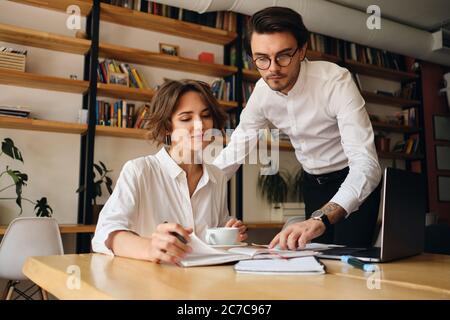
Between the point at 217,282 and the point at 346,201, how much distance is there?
785mm

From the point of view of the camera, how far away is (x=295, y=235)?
41.8 inches

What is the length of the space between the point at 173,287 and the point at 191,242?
0.29 metres

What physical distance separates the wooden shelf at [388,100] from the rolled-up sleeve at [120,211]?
13.4ft

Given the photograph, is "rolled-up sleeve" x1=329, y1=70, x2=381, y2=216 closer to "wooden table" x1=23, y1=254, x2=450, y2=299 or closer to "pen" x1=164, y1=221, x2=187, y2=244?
"wooden table" x1=23, y1=254, x2=450, y2=299

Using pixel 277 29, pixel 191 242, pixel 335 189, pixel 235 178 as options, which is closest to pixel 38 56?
pixel 235 178

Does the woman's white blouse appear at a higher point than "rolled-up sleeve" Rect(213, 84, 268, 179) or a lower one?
lower

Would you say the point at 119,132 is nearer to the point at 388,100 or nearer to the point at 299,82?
the point at 299,82

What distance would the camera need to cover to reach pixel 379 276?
2.67 feet

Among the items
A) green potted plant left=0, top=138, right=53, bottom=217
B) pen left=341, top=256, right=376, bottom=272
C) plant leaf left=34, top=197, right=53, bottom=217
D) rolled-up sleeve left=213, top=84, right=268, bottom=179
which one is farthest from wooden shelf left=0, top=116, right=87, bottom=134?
pen left=341, top=256, right=376, bottom=272

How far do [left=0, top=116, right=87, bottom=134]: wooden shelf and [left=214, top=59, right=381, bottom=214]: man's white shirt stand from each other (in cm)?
169

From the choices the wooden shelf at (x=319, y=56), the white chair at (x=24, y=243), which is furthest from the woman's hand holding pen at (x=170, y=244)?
the wooden shelf at (x=319, y=56)

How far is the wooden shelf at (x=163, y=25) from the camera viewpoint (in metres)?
3.50

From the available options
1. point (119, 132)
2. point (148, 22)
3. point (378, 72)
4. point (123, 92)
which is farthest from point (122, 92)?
point (378, 72)

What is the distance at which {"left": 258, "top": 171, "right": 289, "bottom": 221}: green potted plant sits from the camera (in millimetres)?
4270
